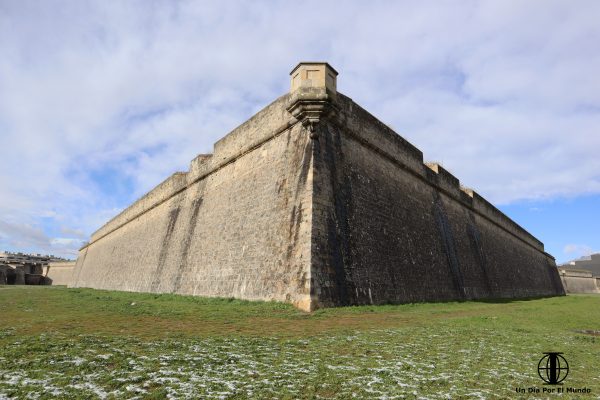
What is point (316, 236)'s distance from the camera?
9195mm

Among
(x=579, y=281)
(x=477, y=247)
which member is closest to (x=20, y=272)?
(x=477, y=247)

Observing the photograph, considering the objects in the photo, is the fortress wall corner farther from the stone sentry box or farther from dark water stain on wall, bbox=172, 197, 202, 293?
dark water stain on wall, bbox=172, 197, 202, 293

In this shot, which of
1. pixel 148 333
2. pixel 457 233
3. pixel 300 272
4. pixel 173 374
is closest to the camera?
pixel 173 374

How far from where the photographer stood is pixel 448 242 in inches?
682

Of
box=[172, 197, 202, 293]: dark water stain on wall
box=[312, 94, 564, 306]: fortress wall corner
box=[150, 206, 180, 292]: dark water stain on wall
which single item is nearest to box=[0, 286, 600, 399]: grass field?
box=[312, 94, 564, 306]: fortress wall corner

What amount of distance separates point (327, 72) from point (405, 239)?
6.77 metres

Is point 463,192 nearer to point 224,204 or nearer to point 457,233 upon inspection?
point 457,233

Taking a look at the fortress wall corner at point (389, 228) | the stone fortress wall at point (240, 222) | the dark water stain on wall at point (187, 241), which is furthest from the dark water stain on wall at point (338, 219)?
the dark water stain on wall at point (187, 241)

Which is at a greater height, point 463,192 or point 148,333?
point 463,192

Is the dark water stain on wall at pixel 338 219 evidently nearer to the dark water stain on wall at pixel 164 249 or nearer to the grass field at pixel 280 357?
the grass field at pixel 280 357

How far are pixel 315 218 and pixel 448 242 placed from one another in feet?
34.4

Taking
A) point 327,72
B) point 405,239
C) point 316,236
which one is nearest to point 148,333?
point 316,236

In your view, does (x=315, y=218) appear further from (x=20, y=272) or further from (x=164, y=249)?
(x=20, y=272)

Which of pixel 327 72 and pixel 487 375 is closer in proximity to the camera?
pixel 487 375
